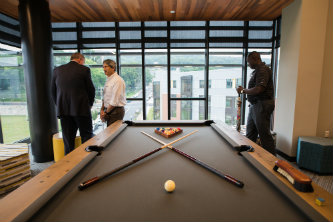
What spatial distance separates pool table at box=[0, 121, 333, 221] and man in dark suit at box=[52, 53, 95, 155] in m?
1.29

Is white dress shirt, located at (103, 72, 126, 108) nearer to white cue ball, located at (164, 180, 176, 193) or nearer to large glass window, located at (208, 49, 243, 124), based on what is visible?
white cue ball, located at (164, 180, 176, 193)

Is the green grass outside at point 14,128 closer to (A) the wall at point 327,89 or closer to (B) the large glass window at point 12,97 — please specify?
(B) the large glass window at point 12,97

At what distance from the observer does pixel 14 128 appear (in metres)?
3.84

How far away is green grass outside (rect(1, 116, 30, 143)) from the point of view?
3.55m

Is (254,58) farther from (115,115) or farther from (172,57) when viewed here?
(115,115)

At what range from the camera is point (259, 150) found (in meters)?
1.34

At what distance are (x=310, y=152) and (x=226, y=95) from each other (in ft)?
6.71

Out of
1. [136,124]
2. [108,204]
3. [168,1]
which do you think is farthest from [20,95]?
[108,204]

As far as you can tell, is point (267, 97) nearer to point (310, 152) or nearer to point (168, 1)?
point (310, 152)

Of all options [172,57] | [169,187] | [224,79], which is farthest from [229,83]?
[169,187]

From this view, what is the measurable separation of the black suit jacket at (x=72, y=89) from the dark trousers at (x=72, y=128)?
0.10 m

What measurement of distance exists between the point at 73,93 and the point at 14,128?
96.0 inches

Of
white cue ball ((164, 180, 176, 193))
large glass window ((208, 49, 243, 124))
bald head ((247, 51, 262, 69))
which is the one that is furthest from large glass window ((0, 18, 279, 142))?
white cue ball ((164, 180, 176, 193))

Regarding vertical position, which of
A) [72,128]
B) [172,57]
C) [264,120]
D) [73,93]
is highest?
[172,57]
